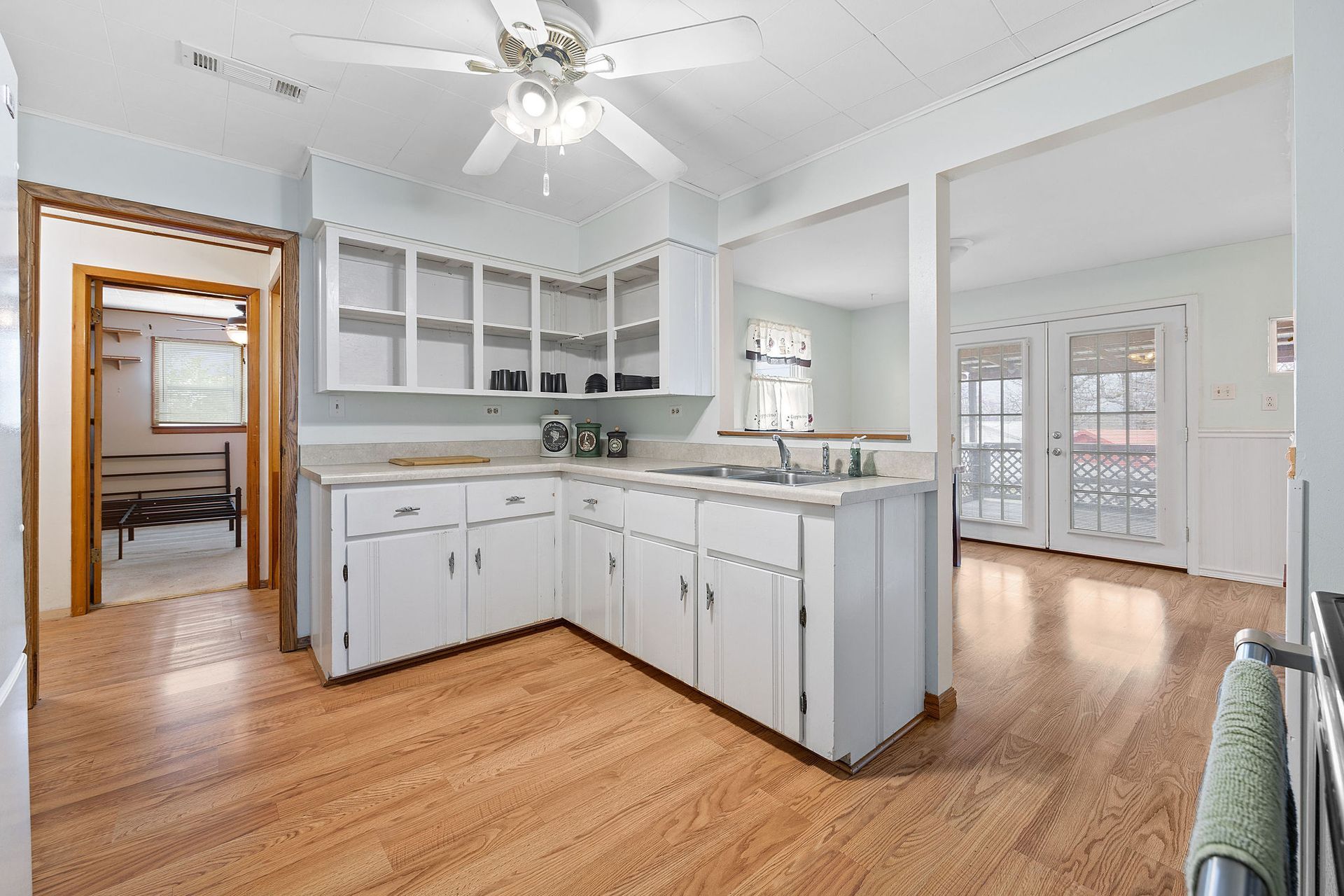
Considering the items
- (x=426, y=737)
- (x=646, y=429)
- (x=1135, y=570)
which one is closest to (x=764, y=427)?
(x=646, y=429)

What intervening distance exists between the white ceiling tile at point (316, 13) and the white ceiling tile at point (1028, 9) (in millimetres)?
1926

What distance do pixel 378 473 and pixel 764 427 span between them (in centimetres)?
383

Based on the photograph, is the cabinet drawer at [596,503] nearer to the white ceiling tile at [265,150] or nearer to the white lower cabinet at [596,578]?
the white lower cabinet at [596,578]

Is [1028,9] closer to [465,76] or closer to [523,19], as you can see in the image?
[523,19]

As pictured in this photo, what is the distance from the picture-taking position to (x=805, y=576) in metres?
1.92

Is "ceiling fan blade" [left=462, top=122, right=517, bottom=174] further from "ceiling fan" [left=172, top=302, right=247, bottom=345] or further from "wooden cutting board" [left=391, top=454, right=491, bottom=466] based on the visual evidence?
"ceiling fan" [left=172, top=302, right=247, bottom=345]

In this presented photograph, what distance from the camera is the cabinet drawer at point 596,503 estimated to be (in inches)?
107

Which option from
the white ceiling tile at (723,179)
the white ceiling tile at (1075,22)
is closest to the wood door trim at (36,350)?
the white ceiling tile at (723,179)

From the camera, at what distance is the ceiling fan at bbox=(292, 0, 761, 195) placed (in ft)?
5.03

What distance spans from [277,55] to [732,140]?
1727mm

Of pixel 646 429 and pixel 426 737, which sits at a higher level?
pixel 646 429

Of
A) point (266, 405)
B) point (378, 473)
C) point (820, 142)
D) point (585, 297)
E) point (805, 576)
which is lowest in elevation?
point (805, 576)

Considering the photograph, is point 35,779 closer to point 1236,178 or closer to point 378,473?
point 378,473

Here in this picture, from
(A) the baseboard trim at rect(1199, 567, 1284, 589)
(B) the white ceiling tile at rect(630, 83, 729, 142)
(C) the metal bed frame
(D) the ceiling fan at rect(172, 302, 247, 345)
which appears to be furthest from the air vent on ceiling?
(A) the baseboard trim at rect(1199, 567, 1284, 589)
